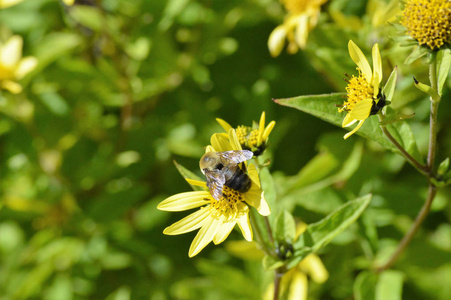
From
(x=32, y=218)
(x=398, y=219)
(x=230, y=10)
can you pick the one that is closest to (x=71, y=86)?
(x=32, y=218)

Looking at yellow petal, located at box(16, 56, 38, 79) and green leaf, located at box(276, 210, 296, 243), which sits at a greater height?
yellow petal, located at box(16, 56, 38, 79)

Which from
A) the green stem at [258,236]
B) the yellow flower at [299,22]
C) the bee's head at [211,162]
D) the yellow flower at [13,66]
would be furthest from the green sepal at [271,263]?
the yellow flower at [13,66]

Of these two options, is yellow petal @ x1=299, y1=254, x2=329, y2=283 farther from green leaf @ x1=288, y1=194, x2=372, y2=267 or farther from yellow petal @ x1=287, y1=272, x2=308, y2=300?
green leaf @ x1=288, y1=194, x2=372, y2=267

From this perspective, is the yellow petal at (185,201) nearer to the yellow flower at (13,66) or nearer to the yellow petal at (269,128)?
the yellow petal at (269,128)

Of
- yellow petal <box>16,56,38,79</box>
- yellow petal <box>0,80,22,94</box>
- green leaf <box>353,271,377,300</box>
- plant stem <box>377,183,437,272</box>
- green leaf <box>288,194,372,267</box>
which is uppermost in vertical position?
yellow petal <box>16,56,38,79</box>

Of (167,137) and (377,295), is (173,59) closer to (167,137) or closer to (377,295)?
(167,137)

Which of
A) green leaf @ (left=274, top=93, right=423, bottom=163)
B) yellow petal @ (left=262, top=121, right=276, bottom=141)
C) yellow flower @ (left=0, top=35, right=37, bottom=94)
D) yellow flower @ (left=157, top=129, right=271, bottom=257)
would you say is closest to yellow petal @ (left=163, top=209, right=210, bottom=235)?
yellow flower @ (left=157, top=129, right=271, bottom=257)
